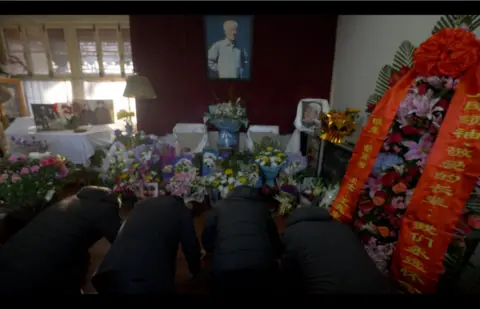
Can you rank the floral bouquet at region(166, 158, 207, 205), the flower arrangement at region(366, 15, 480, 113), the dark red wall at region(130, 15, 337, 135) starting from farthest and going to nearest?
the dark red wall at region(130, 15, 337, 135) < the floral bouquet at region(166, 158, 207, 205) < the flower arrangement at region(366, 15, 480, 113)

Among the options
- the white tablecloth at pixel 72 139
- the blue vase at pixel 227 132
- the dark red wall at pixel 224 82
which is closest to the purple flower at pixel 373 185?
the blue vase at pixel 227 132

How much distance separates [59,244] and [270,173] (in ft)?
5.46

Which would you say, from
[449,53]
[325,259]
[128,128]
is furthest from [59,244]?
[449,53]

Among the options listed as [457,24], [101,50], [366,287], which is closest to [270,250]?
[366,287]

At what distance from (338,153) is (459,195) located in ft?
3.51

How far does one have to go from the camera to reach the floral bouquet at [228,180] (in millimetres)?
2191

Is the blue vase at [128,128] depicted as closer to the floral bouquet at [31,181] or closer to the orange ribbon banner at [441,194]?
the floral bouquet at [31,181]

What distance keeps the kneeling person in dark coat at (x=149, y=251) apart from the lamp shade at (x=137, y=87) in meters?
2.10

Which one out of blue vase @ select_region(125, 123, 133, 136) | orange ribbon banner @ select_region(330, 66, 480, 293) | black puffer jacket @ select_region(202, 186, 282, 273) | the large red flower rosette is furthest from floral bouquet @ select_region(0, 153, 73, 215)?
the large red flower rosette

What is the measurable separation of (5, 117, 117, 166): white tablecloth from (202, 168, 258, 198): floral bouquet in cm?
156

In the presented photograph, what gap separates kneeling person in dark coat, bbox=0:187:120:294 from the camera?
38.8 inches

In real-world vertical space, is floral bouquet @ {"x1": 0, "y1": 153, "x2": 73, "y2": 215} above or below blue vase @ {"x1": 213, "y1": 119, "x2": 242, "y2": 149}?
below

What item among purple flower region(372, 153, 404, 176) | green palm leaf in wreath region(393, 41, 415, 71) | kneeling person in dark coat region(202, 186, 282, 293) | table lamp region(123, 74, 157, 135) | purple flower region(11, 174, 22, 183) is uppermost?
green palm leaf in wreath region(393, 41, 415, 71)

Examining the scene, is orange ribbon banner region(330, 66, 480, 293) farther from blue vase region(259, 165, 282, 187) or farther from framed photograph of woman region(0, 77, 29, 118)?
framed photograph of woman region(0, 77, 29, 118)
